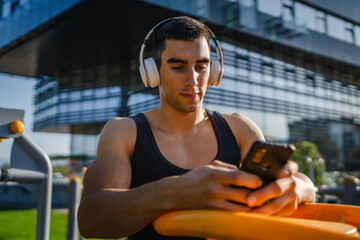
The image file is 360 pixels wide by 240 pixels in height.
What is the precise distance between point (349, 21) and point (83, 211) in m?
19.5

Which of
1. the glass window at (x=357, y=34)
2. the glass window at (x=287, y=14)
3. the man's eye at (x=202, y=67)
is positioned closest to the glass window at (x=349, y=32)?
the glass window at (x=357, y=34)

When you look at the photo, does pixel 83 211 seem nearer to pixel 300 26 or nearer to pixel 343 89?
pixel 300 26

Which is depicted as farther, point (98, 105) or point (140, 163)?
point (98, 105)

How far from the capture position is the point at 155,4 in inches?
412

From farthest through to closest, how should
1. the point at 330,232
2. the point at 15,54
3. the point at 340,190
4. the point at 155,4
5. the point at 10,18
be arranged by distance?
the point at 15,54 → the point at 10,18 → the point at 155,4 → the point at 340,190 → the point at 330,232

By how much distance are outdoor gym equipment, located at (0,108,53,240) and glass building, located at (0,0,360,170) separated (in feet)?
30.7

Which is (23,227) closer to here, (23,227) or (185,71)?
(23,227)

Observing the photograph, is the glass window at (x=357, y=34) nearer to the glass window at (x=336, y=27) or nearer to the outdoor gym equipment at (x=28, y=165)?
the glass window at (x=336, y=27)

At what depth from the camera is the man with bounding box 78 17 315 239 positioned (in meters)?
0.67

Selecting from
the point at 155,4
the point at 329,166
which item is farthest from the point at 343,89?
the point at 155,4

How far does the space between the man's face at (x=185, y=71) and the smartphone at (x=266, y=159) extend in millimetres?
660

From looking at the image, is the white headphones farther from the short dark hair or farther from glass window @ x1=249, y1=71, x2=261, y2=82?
glass window @ x1=249, y1=71, x2=261, y2=82

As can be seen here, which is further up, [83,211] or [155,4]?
[155,4]

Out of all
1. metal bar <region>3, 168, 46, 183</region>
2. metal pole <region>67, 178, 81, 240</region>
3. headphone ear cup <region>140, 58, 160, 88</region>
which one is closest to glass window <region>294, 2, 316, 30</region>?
metal pole <region>67, 178, 81, 240</region>
